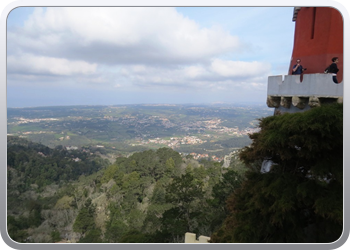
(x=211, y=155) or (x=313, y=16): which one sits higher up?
(x=313, y=16)

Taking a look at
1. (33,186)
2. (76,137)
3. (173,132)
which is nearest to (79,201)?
(33,186)

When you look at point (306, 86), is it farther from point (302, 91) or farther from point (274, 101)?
point (274, 101)

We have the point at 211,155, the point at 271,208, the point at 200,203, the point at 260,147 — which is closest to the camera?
the point at 271,208

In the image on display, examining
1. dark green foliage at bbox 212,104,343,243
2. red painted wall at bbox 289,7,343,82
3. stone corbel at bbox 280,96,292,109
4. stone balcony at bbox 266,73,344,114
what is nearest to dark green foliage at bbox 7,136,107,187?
stone balcony at bbox 266,73,344,114

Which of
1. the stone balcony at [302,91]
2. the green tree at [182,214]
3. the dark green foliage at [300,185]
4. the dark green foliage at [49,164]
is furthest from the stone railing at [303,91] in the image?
the dark green foliage at [49,164]

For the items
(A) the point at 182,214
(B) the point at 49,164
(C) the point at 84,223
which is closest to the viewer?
(A) the point at 182,214

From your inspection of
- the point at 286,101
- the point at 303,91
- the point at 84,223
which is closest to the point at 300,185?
the point at 303,91

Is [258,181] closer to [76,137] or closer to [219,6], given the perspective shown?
[219,6]
